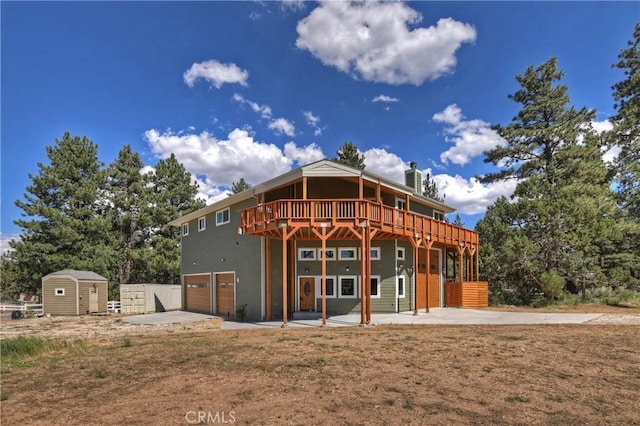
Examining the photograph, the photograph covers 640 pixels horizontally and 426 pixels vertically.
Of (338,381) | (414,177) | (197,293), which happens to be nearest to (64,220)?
(197,293)

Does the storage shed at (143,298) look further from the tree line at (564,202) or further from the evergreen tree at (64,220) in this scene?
the tree line at (564,202)

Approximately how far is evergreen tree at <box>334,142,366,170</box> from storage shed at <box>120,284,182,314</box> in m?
18.5

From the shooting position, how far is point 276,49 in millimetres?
22125

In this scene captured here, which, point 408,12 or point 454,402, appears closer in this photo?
point 454,402

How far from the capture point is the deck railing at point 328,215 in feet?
48.9

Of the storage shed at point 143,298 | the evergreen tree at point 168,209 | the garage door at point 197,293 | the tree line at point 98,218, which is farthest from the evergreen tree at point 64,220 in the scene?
the garage door at point 197,293

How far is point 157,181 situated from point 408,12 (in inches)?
1208

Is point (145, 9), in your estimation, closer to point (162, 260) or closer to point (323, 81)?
point (323, 81)

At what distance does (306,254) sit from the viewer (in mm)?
18719

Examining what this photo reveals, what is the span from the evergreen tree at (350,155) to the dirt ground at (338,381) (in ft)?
85.5

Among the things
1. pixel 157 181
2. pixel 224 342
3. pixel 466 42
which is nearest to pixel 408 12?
pixel 466 42

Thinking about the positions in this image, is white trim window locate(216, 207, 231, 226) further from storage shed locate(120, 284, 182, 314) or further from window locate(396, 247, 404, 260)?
window locate(396, 247, 404, 260)

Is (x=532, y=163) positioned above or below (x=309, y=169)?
above

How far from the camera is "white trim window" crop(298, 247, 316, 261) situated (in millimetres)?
18686
